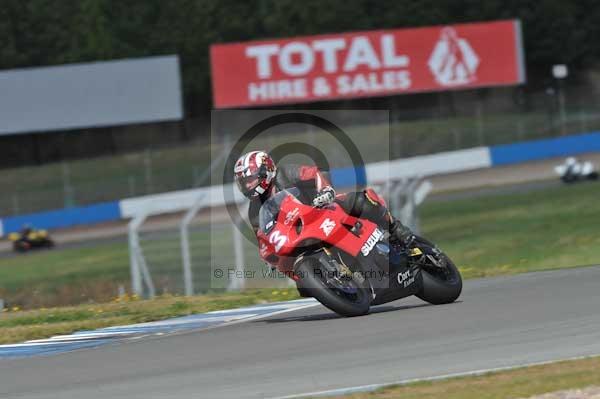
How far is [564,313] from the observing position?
363 inches

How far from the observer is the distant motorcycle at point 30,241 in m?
33.4

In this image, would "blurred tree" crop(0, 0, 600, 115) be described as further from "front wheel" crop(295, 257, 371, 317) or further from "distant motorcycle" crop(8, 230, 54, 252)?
"front wheel" crop(295, 257, 371, 317)

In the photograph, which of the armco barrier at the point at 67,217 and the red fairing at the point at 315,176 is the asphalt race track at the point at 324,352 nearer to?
the red fairing at the point at 315,176

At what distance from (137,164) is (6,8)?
1453 cm

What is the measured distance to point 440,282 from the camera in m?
10.2

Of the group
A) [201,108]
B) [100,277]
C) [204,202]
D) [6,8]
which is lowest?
[100,277]

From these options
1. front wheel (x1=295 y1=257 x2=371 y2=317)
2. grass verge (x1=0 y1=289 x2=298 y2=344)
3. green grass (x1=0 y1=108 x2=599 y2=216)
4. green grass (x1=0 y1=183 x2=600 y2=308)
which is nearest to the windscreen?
front wheel (x1=295 y1=257 x2=371 y2=317)

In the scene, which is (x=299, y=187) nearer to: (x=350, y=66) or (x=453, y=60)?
(x=350, y=66)

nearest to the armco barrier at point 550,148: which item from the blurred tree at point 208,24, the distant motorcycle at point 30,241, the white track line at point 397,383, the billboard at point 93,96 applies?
the billboard at point 93,96

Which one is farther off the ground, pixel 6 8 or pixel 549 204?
pixel 6 8

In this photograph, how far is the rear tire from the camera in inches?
400

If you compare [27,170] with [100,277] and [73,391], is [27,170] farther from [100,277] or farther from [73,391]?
[73,391]

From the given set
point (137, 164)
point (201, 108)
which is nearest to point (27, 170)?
point (137, 164)

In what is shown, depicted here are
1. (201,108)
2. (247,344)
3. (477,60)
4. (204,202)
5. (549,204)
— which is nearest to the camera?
(247,344)
